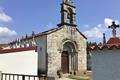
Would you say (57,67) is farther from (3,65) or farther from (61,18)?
(3,65)

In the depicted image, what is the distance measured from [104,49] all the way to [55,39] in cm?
1905

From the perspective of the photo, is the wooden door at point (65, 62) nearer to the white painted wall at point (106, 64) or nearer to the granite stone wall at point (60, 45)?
the granite stone wall at point (60, 45)

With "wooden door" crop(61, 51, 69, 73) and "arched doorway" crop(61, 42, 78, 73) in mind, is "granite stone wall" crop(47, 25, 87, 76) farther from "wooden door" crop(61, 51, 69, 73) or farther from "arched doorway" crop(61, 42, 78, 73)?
"wooden door" crop(61, 51, 69, 73)

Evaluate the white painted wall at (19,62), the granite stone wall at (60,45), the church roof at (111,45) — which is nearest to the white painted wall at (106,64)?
the church roof at (111,45)

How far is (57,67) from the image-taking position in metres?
25.6

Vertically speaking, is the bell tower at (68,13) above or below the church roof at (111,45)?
above

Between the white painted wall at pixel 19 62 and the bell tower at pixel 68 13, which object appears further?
the bell tower at pixel 68 13

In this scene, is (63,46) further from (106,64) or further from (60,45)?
(106,64)

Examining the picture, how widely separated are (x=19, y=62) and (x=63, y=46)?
14528 millimetres

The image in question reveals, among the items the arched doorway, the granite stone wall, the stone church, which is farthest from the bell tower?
the arched doorway

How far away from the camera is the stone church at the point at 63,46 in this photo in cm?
2506

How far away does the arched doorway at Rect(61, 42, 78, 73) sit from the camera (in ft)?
88.3

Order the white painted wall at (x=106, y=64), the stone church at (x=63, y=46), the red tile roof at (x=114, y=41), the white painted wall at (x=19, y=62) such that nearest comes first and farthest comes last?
the white painted wall at (x=106, y=64)
the red tile roof at (x=114, y=41)
the white painted wall at (x=19, y=62)
the stone church at (x=63, y=46)

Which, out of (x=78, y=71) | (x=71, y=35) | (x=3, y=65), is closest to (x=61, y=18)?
(x=71, y=35)
